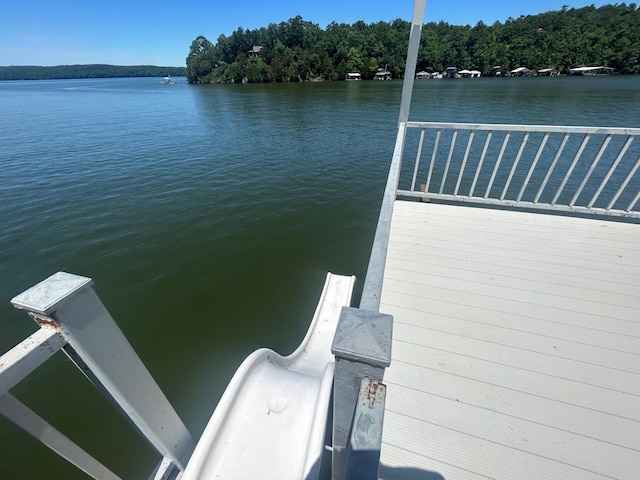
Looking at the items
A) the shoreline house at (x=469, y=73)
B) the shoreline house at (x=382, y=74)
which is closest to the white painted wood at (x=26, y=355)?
the shoreline house at (x=382, y=74)

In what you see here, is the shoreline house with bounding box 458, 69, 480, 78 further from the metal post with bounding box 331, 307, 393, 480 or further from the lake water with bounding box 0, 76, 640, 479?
the metal post with bounding box 331, 307, 393, 480

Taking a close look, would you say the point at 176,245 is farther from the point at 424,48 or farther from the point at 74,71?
the point at 74,71

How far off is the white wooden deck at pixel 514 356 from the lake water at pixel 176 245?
2.24 meters

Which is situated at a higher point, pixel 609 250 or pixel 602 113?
pixel 609 250

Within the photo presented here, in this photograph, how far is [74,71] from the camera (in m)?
144

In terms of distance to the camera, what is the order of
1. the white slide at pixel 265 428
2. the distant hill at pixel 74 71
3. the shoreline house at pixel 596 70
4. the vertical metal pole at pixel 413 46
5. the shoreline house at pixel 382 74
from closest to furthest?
the white slide at pixel 265 428 → the vertical metal pole at pixel 413 46 → the shoreline house at pixel 596 70 → the shoreline house at pixel 382 74 → the distant hill at pixel 74 71

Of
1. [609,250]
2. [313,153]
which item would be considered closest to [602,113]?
[313,153]

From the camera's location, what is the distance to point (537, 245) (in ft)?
9.75

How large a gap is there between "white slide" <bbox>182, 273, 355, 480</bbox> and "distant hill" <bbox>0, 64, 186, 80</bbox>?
695 ft

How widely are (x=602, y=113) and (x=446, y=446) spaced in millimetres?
25033

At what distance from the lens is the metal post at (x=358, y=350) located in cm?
75

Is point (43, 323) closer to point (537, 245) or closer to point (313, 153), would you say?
point (537, 245)

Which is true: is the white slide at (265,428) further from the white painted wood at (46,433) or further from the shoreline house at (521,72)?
the shoreline house at (521,72)

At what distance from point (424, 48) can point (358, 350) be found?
8581cm
